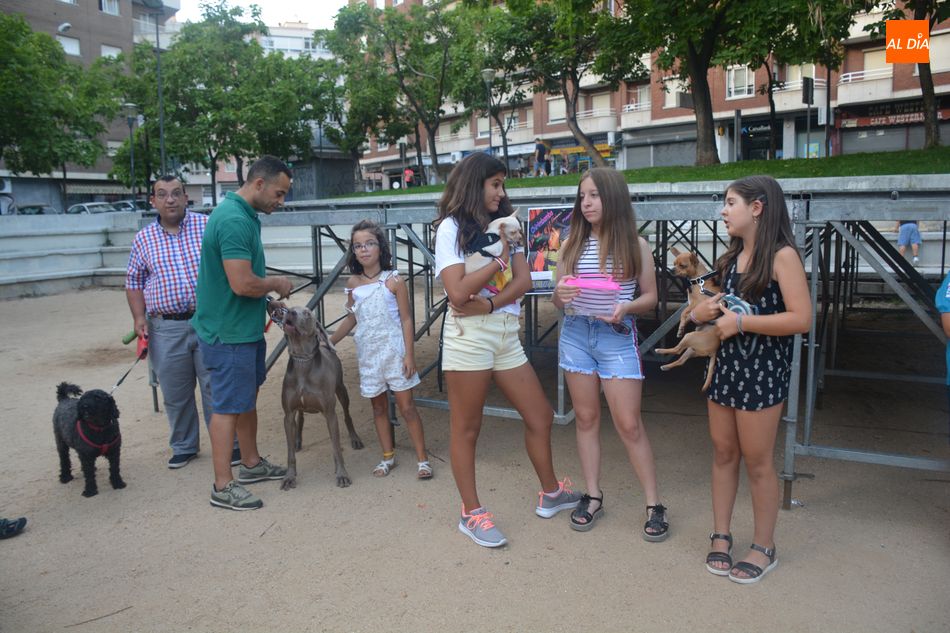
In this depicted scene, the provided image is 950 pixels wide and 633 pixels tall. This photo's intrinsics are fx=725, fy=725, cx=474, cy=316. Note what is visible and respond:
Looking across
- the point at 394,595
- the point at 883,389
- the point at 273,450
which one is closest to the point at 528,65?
the point at 883,389

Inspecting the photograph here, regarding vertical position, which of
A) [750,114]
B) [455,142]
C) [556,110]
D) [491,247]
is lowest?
[491,247]

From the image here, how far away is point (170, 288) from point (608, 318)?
295 cm

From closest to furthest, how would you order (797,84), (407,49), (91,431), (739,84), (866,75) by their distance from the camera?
(91,431) → (407,49) → (866,75) → (797,84) → (739,84)

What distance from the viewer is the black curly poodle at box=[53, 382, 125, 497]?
437cm

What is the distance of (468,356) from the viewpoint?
3355mm

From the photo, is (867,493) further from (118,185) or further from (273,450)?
(118,185)

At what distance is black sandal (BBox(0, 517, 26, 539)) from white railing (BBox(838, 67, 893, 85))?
35905mm

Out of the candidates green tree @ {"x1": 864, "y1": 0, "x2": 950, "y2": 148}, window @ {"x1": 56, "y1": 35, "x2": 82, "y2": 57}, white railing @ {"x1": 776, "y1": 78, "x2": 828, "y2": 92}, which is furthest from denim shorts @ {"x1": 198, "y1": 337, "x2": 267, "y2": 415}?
window @ {"x1": 56, "y1": 35, "x2": 82, "y2": 57}

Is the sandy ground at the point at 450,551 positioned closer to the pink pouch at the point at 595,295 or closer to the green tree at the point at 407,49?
the pink pouch at the point at 595,295

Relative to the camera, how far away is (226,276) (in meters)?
3.97

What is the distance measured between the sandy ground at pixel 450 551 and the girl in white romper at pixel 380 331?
1.41 feet

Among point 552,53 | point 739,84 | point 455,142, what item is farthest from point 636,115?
point 552,53

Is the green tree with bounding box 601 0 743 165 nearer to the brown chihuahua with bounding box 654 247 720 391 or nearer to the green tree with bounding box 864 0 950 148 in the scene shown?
the green tree with bounding box 864 0 950 148

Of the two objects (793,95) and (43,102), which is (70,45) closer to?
(43,102)
